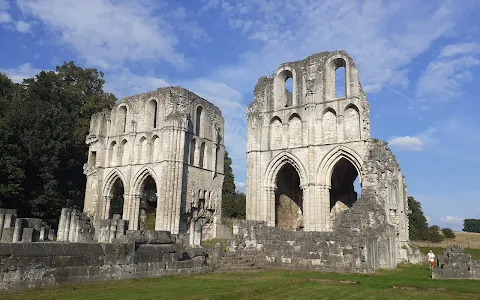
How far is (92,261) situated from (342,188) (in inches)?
759

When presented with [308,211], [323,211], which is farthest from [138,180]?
[323,211]

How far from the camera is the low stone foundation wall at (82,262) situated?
28.2 ft

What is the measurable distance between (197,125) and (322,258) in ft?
59.7

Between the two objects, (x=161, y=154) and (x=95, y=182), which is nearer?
(x=161, y=154)

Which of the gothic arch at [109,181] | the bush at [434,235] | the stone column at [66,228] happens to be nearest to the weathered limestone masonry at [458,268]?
the stone column at [66,228]

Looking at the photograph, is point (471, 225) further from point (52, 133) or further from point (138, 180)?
point (52, 133)

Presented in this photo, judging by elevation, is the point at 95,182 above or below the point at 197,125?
below

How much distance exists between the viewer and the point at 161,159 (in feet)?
94.0

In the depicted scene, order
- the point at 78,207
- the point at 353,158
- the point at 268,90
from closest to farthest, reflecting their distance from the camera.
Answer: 1. the point at 353,158
2. the point at 268,90
3. the point at 78,207

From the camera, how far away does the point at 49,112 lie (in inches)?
1206

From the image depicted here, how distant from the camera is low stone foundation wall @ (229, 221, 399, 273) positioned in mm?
15273

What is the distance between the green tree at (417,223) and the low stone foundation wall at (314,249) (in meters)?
30.1

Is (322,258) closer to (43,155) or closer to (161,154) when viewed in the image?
(161,154)

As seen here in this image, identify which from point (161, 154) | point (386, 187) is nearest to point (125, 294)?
point (386, 187)
